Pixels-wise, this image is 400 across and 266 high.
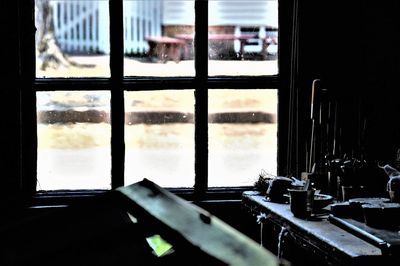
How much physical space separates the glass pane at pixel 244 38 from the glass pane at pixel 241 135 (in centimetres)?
16

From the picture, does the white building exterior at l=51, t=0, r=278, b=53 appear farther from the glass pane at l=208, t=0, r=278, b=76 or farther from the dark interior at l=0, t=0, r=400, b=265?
the dark interior at l=0, t=0, r=400, b=265

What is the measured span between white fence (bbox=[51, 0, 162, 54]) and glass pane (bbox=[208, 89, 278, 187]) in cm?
59

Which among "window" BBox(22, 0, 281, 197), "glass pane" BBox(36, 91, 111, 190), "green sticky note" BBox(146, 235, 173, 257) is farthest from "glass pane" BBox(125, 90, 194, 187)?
"green sticky note" BBox(146, 235, 173, 257)

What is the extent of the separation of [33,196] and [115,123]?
0.70 meters

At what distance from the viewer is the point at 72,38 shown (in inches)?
165

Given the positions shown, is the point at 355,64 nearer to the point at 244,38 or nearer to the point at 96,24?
the point at 244,38

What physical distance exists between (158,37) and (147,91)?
36 cm

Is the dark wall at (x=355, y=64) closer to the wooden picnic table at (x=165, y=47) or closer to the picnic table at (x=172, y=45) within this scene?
the picnic table at (x=172, y=45)

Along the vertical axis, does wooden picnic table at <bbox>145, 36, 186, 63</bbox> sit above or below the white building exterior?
below

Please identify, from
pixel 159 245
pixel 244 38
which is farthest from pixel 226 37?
pixel 159 245

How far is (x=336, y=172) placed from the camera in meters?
3.62

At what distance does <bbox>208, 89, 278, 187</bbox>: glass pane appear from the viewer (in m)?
4.26

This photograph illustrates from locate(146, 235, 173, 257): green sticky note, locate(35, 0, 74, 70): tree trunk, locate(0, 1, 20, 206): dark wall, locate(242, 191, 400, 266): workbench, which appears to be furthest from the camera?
locate(35, 0, 74, 70): tree trunk

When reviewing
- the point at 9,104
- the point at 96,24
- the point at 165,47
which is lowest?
the point at 9,104
